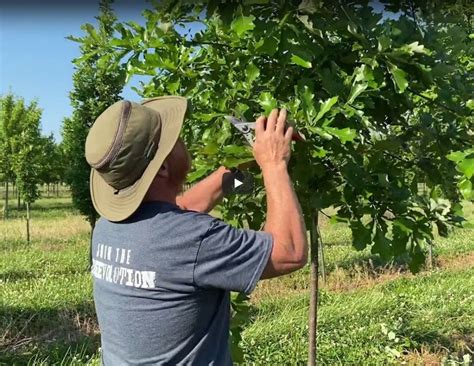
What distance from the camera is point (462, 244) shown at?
13172mm

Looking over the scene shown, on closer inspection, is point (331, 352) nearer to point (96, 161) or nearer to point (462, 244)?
point (96, 161)

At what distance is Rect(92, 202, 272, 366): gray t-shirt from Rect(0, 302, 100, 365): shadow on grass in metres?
3.56

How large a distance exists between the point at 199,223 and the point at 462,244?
12.9 metres

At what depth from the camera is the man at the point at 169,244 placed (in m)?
1.51

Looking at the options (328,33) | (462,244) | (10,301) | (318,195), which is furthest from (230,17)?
(462,244)

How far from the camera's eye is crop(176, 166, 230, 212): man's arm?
85.0 inches

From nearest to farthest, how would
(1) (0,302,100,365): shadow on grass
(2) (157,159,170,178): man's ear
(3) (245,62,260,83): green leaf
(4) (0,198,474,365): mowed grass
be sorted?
(2) (157,159,170,178): man's ear → (3) (245,62,260,83): green leaf → (4) (0,198,474,365): mowed grass → (1) (0,302,100,365): shadow on grass

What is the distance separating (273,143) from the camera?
1653mm

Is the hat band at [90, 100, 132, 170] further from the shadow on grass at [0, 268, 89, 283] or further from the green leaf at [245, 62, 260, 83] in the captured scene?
the shadow on grass at [0, 268, 89, 283]

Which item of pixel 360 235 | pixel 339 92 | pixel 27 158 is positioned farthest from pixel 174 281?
pixel 27 158

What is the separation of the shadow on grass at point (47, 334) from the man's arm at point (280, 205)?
3.86 m

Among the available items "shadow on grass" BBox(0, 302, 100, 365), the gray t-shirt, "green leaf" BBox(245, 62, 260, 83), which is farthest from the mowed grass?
the gray t-shirt

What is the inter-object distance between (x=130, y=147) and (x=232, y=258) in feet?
1.35

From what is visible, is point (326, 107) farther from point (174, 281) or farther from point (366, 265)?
point (366, 265)
